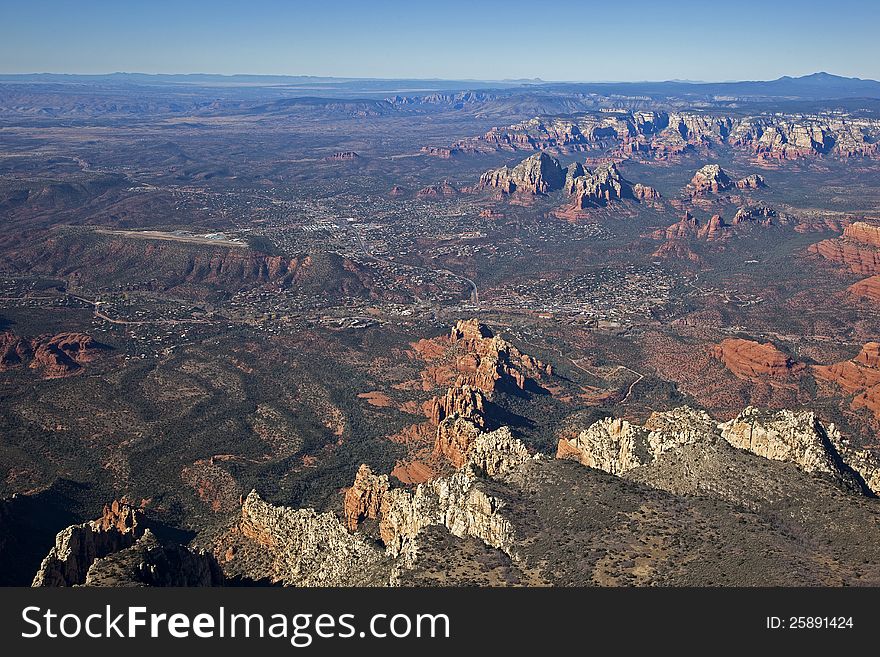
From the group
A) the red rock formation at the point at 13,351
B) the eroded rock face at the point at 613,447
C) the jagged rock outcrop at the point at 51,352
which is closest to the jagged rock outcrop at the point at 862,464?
the eroded rock face at the point at 613,447

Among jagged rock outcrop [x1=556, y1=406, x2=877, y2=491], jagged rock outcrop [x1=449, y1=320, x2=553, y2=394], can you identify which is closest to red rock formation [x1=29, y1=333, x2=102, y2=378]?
jagged rock outcrop [x1=449, y1=320, x2=553, y2=394]

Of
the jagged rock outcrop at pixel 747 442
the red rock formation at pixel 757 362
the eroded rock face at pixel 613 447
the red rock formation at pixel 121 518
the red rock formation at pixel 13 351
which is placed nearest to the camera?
the jagged rock outcrop at pixel 747 442

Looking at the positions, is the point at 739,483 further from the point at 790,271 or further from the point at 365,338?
the point at 790,271

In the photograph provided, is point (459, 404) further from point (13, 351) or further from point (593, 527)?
point (13, 351)

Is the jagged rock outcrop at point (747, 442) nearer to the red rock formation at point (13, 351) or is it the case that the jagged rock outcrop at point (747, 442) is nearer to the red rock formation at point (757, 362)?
the red rock formation at point (757, 362)

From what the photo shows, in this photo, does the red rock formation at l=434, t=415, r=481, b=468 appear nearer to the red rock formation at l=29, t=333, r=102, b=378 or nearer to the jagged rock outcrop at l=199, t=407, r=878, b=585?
the jagged rock outcrop at l=199, t=407, r=878, b=585

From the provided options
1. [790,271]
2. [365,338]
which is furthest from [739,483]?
[790,271]
